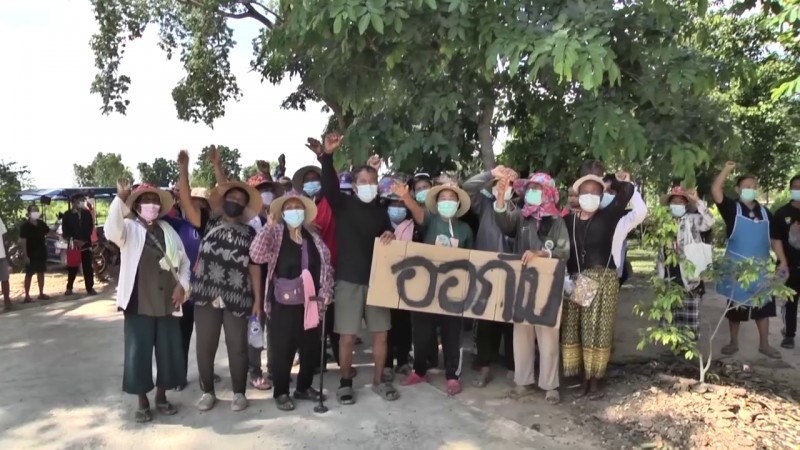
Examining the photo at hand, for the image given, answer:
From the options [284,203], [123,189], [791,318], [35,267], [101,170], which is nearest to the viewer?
[123,189]

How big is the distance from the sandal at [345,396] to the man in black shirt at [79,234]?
7.63 meters

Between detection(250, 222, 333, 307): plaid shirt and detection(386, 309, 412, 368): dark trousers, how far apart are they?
3.56ft

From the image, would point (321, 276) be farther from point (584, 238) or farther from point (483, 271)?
point (584, 238)

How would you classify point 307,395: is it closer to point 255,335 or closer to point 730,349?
point 255,335

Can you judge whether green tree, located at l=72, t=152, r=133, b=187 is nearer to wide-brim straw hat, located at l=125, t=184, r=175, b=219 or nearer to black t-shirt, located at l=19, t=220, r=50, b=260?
black t-shirt, located at l=19, t=220, r=50, b=260

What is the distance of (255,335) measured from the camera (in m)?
5.07

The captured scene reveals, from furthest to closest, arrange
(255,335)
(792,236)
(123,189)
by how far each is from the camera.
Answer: (792,236) < (255,335) < (123,189)

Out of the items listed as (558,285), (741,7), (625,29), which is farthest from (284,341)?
(741,7)

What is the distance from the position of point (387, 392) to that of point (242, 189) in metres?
1.98

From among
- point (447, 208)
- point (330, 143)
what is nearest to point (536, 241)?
point (447, 208)

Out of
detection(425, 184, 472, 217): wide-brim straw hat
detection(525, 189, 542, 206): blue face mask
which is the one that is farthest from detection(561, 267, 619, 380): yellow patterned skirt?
detection(425, 184, 472, 217): wide-brim straw hat

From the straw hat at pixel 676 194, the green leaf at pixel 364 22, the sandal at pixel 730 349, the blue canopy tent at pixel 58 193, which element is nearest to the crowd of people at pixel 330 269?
Answer: the straw hat at pixel 676 194

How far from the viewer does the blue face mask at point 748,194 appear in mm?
5859

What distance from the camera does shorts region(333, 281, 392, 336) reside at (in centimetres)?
477
